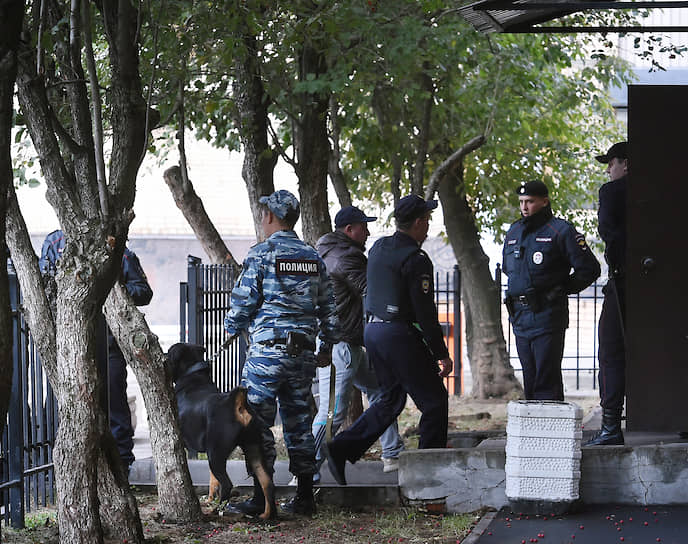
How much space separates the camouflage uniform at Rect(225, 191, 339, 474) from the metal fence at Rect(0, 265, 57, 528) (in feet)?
4.60

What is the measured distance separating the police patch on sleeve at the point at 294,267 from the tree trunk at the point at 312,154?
128 inches

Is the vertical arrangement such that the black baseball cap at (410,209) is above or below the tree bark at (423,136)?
below

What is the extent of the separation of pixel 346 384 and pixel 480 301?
6.76 metres

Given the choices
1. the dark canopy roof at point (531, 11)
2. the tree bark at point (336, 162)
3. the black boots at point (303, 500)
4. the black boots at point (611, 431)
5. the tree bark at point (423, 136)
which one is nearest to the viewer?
the dark canopy roof at point (531, 11)

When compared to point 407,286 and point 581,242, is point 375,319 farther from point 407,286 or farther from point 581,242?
point 581,242

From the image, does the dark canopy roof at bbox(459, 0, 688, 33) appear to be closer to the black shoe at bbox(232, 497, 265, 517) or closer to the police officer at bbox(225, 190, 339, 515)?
the police officer at bbox(225, 190, 339, 515)

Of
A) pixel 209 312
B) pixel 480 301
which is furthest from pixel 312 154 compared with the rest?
pixel 480 301

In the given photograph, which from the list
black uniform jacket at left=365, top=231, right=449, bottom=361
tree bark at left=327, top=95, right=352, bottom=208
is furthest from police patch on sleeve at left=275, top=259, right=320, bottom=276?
tree bark at left=327, top=95, right=352, bottom=208

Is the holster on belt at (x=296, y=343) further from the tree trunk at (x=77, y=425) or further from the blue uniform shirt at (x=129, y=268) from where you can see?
the blue uniform shirt at (x=129, y=268)

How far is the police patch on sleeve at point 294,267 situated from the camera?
6.55 m

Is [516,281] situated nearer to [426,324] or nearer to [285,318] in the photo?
[426,324]

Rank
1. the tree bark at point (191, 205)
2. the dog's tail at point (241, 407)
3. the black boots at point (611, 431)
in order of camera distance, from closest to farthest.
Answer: the dog's tail at point (241, 407)
the black boots at point (611, 431)
the tree bark at point (191, 205)

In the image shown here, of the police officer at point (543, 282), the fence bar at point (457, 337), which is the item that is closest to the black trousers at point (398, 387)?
the police officer at point (543, 282)

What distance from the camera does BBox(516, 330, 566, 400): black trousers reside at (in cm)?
752
